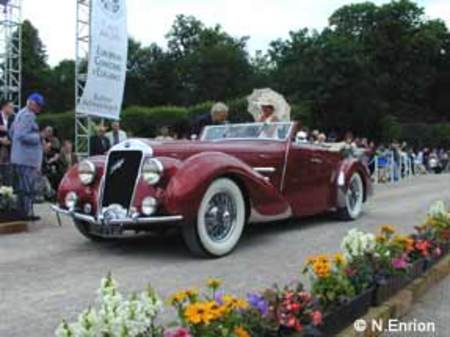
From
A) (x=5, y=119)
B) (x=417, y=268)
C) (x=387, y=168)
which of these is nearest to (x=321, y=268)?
(x=417, y=268)

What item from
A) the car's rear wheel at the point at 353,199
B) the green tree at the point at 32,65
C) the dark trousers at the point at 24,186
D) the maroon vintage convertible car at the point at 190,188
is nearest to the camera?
the maroon vintage convertible car at the point at 190,188

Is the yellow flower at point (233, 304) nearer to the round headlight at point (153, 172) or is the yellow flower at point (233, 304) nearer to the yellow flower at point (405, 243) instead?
the yellow flower at point (405, 243)

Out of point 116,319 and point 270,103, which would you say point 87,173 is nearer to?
point 270,103

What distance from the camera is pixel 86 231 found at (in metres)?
8.01

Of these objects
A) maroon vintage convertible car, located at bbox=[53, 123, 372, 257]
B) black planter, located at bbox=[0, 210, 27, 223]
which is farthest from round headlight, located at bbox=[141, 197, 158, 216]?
black planter, located at bbox=[0, 210, 27, 223]

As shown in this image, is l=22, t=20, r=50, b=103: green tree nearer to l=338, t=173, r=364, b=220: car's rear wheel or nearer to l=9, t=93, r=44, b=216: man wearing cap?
l=9, t=93, r=44, b=216: man wearing cap

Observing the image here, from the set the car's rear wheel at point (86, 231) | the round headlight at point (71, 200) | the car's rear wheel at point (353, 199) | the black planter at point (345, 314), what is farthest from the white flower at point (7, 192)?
the black planter at point (345, 314)

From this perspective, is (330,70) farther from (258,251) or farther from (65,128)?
(258,251)

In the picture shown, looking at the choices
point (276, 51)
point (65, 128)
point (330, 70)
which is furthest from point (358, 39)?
point (65, 128)

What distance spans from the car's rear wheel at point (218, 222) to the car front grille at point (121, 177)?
0.67 metres

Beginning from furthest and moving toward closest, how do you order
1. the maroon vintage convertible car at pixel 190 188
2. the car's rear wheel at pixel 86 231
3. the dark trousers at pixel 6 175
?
1. the dark trousers at pixel 6 175
2. the car's rear wheel at pixel 86 231
3. the maroon vintage convertible car at pixel 190 188

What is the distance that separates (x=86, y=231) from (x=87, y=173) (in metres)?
0.81

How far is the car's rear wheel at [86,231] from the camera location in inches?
312

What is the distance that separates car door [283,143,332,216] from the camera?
28.7 ft
